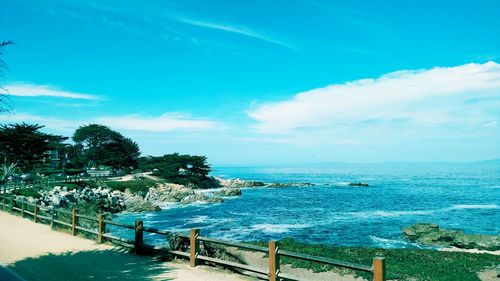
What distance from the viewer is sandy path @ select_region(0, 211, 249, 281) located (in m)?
10.6

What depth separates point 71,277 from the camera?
10.5m

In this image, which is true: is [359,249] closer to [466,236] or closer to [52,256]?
[466,236]

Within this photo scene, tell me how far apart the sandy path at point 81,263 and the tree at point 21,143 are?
39169 millimetres

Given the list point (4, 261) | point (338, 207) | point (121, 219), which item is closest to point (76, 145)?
point (121, 219)

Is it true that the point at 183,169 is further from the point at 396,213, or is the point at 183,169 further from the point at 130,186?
the point at 396,213

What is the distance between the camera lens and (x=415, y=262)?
19.1 m

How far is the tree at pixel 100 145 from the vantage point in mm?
97938

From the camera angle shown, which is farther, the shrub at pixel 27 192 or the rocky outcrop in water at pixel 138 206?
the rocky outcrop in water at pixel 138 206

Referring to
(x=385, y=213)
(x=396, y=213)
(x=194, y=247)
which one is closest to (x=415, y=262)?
(x=194, y=247)

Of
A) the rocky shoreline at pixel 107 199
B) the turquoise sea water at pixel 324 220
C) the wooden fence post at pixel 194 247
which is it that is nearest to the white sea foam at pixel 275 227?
the turquoise sea water at pixel 324 220

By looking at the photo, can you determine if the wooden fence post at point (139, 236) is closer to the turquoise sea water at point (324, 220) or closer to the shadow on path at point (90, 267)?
the shadow on path at point (90, 267)

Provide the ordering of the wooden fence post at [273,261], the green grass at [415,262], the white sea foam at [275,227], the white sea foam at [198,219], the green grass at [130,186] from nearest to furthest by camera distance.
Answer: the wooden fence post at [273,261], the green grass at [415,262], the white sea foam at [275,227], the white sea foam at [198,219], the green grass at [130,186]

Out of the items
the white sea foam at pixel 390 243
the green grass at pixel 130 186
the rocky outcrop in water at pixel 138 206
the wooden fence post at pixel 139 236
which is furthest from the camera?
the green grass at pixel 130 186

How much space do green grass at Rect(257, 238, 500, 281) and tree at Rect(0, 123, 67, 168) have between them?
43444 mm
